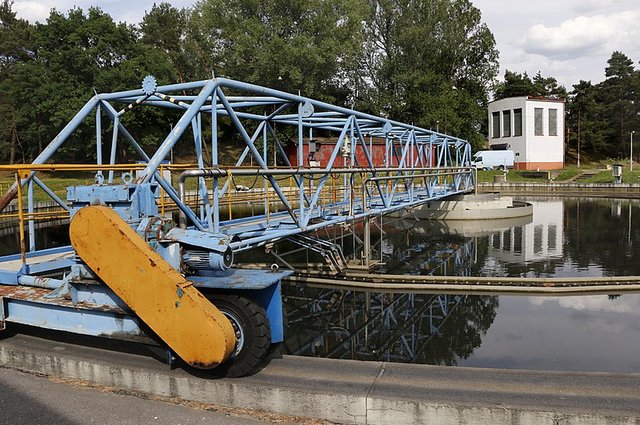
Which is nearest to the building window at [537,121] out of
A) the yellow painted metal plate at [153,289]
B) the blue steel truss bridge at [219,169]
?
the blue steel truss bridge at [219,169]

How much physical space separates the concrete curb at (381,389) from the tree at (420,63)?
4810 cm

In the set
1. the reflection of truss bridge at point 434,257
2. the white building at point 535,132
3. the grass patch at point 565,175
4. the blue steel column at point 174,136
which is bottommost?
the reflection of truss bridge at point 434,257

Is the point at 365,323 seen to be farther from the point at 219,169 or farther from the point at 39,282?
the point at 39,282

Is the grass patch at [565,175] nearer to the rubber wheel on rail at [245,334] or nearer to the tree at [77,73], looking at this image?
the tree at [77,73]

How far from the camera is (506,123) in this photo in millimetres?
62750

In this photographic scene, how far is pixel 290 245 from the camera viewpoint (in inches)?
752

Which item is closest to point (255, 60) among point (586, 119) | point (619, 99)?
point (586, 119)

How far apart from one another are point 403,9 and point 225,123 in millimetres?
22153

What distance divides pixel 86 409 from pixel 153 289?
4.54 ft

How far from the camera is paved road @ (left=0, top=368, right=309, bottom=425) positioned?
478cm

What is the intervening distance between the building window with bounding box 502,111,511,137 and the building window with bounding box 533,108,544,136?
3013 mm

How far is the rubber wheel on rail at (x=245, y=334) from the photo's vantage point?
516 cm

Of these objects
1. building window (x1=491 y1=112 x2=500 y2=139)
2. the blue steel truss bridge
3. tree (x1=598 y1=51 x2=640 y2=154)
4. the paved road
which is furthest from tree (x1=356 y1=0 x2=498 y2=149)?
the paved road

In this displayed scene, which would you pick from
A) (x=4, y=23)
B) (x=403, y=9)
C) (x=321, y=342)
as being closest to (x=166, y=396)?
(x=321, y=342)
